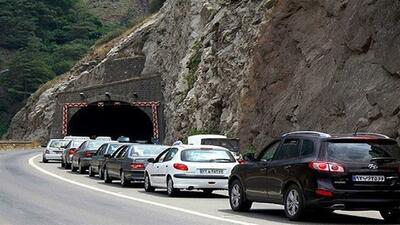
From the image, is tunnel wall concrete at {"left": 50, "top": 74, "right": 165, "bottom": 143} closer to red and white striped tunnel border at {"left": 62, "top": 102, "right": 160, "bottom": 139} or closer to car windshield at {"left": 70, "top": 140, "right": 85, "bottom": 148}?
red and white striped tunnel border at {"left": 62, "top": 102, "right": 160, "bottom": 139}

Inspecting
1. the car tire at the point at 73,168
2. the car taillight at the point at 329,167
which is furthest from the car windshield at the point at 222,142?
the car taillight at the point at 329,167

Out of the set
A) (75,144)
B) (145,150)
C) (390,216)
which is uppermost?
(75,144)

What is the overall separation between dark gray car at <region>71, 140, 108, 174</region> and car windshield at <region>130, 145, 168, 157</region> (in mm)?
7172

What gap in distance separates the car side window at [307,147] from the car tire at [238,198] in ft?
8.06

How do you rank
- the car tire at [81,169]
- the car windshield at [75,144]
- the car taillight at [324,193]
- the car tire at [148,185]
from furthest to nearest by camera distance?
1. the car windshield at [75,144]
2. the car tire at [81,169]
3. the car tire at [148,185]
4. the car taillight at [324,193]

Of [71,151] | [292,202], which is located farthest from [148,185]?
[71,151]

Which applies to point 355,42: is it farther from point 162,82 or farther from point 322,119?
point 162,82

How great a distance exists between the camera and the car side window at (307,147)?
1398cm

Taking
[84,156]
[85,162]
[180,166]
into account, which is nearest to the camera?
[180,166]

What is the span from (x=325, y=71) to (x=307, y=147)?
2092cm

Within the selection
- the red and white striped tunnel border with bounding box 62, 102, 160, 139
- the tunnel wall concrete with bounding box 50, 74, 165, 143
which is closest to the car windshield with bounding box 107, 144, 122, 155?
the red and white striped tunnel border with bounding box 62, 102, 160, 139

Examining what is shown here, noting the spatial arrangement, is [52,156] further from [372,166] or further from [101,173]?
[372,166]

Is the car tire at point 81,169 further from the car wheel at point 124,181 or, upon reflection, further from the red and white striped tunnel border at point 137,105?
the red and white striped tunnel border at point 137,105

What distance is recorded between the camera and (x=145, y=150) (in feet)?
82.3
